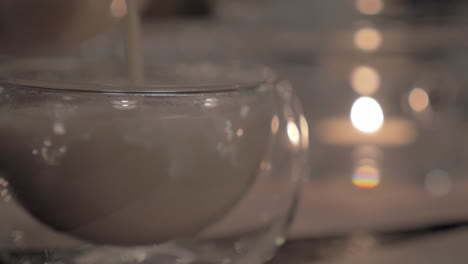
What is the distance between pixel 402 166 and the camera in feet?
2.50

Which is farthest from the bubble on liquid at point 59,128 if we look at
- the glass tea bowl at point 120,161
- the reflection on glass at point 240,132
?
the reflection on glass at point 240,132

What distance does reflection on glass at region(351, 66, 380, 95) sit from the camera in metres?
1.25

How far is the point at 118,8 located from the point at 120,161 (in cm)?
18

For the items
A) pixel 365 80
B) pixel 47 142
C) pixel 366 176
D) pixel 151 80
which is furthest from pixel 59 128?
pixel 365 80

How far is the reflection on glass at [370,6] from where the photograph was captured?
1.39m

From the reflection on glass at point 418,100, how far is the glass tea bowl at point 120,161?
739 millimetres

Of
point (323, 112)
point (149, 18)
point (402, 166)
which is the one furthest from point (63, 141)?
point (149, 18)

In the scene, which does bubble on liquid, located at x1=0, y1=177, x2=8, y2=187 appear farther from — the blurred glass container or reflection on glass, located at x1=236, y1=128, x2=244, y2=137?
reflection on glass, located at x1=236, y1=128, x2=244, y2=137

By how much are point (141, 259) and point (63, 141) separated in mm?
108

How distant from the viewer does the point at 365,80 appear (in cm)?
129

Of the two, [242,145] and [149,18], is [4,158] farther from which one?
[149,18]

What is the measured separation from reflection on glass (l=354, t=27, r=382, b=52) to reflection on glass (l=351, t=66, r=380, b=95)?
0.04 meters

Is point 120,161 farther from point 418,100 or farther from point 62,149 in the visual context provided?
point 418,100

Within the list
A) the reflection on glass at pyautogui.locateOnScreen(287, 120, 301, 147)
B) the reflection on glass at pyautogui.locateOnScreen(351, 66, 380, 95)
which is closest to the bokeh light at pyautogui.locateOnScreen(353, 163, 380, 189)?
the reflection on glass at pyautogui.locateOnScreen(287, 120, 301, 147)
